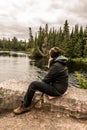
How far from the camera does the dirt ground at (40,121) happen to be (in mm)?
6039

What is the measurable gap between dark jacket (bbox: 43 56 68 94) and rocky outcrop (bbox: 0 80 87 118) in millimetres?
394

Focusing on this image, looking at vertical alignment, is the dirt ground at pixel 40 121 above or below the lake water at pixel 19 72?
above

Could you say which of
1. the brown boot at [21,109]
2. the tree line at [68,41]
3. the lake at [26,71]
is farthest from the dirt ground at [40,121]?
the tree line at [68,41]

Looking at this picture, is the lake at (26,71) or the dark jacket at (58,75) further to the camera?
the lake at (26,71)

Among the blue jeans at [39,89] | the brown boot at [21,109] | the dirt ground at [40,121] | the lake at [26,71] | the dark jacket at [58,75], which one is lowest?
the lake at [26,71]

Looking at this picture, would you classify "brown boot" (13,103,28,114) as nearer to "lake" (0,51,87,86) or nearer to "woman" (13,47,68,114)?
"woman" (13,47,68,114)

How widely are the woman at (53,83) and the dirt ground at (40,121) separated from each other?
11.2 inches

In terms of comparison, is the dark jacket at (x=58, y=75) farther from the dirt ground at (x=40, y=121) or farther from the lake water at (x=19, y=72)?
the lake water at (x=19, y=72)

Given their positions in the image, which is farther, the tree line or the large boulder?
the tree line

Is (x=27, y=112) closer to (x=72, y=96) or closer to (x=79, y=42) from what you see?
(x=72, y=96)

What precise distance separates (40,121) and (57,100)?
2.99ft

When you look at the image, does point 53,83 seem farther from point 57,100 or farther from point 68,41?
point 68,41

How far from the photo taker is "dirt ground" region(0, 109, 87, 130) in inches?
238

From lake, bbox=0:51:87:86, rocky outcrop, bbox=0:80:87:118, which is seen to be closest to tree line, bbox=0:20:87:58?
lake, bbox=0:51:87:86
